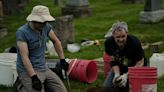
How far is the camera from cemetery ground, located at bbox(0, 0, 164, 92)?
430 inches

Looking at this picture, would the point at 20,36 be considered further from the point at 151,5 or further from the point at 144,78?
the point at 151,5

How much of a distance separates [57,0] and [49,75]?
51.7 ft

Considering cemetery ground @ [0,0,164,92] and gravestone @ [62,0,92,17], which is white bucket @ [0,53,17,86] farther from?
gravestone @ [62,0,92,17]

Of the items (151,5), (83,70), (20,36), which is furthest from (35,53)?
(151,5)

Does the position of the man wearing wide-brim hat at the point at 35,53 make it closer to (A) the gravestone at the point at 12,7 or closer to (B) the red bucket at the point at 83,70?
(B) the red bucket at the point at 83,70

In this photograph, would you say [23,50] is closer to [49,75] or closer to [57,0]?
[49,75]

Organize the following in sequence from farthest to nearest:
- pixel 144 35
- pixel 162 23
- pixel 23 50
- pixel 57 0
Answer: pixel 57 0, pixel 162 23, pixel 144 35, pixel 23 50

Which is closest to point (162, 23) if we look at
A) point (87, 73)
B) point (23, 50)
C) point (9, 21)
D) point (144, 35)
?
point (144, 35)

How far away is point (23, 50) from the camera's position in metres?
6.03

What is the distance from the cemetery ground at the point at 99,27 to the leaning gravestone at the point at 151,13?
148 mm

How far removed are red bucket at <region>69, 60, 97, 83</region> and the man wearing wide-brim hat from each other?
2.05 metres

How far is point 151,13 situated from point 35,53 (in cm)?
954

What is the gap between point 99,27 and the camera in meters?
15.3

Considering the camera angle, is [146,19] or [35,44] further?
[146,19]
